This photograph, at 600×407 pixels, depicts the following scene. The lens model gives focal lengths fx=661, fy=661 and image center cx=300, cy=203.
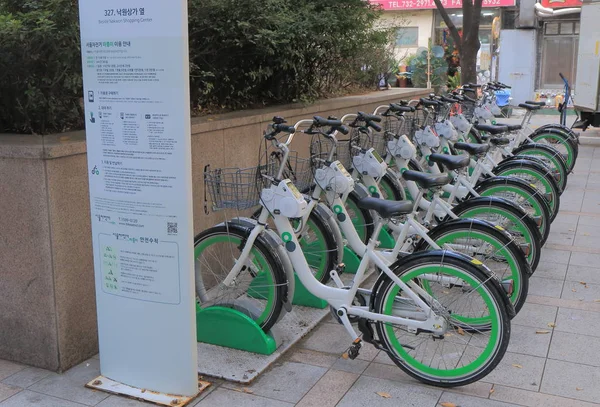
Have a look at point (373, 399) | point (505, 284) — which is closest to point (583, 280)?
point (505, 284)

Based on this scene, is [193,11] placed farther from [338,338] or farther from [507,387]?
[507,387]

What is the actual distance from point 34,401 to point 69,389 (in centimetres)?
19

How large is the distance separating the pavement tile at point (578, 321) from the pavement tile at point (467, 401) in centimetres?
117

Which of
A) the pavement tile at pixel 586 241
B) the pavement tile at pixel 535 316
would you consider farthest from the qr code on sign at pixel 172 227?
the pavement tile at pixel 586 241

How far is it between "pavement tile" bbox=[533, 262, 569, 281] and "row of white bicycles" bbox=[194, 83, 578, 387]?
1.27ft

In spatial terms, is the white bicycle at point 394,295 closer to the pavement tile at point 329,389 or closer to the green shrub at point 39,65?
the pavement tile at point 329,389

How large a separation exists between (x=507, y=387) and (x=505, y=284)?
0.55m

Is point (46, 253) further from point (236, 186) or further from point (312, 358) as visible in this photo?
point (312, 358)

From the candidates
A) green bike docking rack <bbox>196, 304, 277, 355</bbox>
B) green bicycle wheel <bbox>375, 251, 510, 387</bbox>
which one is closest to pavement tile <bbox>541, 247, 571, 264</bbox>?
green bicycle wheel <bbox>375, 251, 510, 387</bbox>

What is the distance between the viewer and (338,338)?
13.9 feet

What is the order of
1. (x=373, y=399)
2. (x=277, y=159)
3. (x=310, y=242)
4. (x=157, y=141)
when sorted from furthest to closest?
(x=310, y=242), (x=277, y=159), (x=373, y=399), (x=157, y=141)

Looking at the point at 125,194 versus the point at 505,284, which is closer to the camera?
the point at 125,194

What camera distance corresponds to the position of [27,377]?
3705 mm

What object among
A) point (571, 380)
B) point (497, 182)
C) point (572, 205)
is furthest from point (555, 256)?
point (571, 380)
